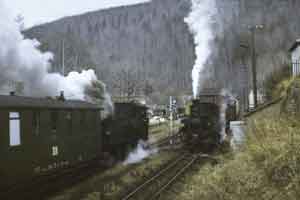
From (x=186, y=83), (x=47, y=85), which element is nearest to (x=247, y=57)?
(x=47, y=85)

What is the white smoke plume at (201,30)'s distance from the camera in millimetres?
27592

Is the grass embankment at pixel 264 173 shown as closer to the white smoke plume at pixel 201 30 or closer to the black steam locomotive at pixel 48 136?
the black steam locomotive at pixel 48 136

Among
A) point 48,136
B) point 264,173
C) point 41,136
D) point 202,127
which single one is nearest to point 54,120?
point 48,136

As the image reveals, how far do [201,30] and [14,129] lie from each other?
25961mm

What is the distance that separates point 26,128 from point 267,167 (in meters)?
6.18

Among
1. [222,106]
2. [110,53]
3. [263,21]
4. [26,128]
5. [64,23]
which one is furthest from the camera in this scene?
[64,23]

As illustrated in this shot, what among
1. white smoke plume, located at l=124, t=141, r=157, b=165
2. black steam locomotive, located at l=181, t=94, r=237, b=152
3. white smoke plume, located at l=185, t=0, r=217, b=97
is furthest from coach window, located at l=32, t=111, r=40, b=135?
white smoke plume, located at l=185, t=0, r=217, b=97

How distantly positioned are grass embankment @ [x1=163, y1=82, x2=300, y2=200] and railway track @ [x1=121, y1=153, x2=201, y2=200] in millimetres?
1657

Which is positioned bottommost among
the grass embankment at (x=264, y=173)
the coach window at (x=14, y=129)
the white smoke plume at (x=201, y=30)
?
the grass embankment at (x=264, y=173)

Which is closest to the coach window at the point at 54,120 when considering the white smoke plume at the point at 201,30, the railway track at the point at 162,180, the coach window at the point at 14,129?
the coach window at the point at 14,129

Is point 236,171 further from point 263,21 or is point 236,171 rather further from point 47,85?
point 263,21

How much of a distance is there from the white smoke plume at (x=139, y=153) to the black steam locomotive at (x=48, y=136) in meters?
1.57

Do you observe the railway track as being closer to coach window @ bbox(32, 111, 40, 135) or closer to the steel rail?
the steel rail

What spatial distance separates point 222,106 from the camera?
22234 millimetres
